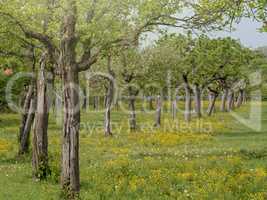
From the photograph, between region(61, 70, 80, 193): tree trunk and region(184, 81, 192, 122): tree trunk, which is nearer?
region(61, 70, 80, 193): tree trunk

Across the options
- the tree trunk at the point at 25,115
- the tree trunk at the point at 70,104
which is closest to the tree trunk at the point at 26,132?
the tree trunk at the point at 25,115

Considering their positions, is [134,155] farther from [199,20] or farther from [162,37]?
[199,20]

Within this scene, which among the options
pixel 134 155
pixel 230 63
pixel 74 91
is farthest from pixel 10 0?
pixel 230 63

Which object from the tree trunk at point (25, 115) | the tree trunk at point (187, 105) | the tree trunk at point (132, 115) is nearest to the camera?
the tree trunk at point (25, 115)

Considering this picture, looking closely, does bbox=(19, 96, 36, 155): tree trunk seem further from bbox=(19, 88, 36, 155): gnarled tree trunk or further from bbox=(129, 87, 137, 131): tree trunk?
bbox=(129, 87, 137, 131): tree trunk

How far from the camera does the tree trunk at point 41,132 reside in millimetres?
19656

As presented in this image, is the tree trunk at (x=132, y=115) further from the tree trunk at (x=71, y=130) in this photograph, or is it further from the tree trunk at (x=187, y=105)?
the tree trunk at (x=71, y=130)

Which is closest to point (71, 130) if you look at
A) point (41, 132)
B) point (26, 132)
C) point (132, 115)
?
point (41, 132)

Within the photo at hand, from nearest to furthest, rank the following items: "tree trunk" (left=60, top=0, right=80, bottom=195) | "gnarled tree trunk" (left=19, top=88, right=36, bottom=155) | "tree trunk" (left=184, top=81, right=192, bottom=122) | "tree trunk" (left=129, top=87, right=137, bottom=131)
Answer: "tree trunk" (left=60, top=0, right=80, bottom=195) → "gnarled tree trunk" (left=19, top=88, right=36, bottom=155) → "tree trunk" (left=129, top=87, right=137, bottom=131) → "tree trunk" (left=184, top=81, right=192, bottom=122)

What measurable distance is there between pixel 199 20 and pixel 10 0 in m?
7.94

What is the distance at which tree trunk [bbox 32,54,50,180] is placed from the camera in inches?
774

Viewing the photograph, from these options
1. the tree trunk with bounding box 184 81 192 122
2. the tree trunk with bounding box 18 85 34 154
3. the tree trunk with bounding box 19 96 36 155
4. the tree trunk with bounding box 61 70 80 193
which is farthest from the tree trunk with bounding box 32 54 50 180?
the tree trunk with bounding box 184 81 192 122

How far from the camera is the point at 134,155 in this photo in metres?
26.9

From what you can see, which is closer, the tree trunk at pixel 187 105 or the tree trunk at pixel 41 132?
the tree trunk at pixel 41 132
